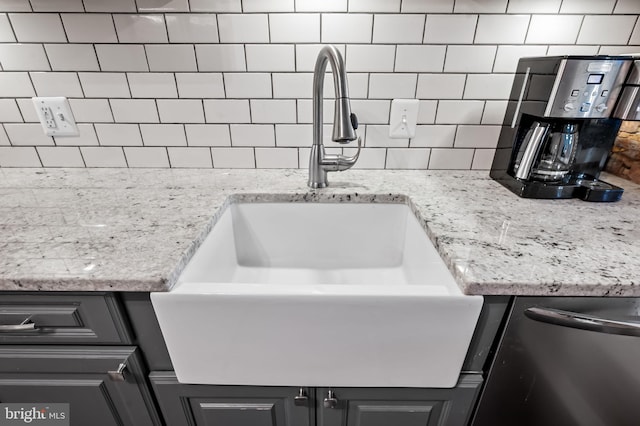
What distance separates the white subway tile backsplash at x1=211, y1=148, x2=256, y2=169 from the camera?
991mm

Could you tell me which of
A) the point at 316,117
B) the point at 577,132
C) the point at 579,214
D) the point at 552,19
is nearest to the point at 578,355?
the point at 579,214

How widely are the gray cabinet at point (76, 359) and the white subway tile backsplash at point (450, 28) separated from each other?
993mm

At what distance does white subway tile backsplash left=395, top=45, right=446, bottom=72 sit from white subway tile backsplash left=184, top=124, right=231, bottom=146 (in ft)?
1.86

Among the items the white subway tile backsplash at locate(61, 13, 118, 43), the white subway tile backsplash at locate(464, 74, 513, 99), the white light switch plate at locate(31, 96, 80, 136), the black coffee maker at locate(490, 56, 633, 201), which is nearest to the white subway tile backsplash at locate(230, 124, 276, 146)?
the white subway tile backsplash at locate(61, 13, 118, 43)

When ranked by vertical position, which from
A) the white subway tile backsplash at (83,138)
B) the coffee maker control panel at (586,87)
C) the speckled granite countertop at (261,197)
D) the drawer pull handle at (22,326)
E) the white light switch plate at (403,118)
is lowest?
the drawer pull handle at (22,326)

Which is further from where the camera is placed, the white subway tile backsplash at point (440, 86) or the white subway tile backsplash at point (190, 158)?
the white subway tile backsplash at point (190, 158)

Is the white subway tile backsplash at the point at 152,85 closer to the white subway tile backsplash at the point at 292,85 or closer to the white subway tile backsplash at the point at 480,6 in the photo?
the white subway tile backsplash at the point at 292,85

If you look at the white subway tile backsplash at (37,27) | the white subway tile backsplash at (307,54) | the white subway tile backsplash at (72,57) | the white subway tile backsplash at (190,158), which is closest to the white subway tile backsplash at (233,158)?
the white subway tile backsplash at (190,158)

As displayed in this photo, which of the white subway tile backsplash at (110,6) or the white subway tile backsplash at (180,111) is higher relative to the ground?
the white subway tile backsplash at (110,6)

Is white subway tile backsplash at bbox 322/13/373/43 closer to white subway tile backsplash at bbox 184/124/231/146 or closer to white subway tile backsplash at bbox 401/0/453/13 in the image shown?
white subway tile backsplash at bbox 401/0/453/13

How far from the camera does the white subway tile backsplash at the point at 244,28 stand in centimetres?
83

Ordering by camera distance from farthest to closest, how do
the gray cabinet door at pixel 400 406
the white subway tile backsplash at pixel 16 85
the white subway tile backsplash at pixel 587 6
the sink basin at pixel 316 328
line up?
the white subway tile backsplash at pixel 16 85
the white subway tile backsplash at pixel 587 6
the gray cabinet door at pixel 400 406
the sink basin at pixel 316 328

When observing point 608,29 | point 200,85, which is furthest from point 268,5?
point 608,29

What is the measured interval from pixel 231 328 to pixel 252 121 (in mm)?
654
